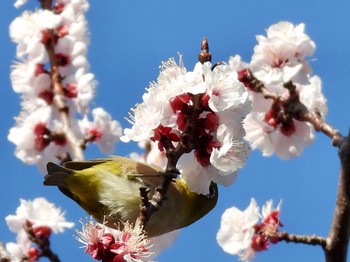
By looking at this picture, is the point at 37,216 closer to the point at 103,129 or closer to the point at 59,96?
the point at 59,96

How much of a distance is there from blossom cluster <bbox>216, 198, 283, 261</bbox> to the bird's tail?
1.22 m

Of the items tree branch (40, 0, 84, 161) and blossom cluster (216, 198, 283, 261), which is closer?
blossom cluster (216, 198, 283, 261)

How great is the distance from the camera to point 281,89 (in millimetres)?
4840

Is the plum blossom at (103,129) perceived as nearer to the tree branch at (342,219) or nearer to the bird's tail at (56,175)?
the bird's tail at (56,175)

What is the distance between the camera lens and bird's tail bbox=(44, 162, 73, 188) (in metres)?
3.48

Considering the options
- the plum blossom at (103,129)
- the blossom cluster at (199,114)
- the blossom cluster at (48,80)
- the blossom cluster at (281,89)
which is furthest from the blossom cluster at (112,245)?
the plum blossom at (103,129)

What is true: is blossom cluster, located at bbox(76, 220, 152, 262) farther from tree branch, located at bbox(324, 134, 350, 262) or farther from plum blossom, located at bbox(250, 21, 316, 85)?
plum blossom, located at bbox(250, 21, 316, 85)

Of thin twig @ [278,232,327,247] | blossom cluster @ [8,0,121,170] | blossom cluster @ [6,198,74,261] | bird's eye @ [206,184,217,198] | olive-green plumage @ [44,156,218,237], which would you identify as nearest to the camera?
thin twig @ [278,232,327,247]

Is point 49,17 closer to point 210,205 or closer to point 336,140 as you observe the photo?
point 210,205

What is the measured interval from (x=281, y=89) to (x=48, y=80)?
7.47 ft

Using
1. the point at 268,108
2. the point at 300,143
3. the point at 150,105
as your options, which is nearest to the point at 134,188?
the point at 150,105

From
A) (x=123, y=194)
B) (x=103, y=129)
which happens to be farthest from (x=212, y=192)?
(x=103, y=129)

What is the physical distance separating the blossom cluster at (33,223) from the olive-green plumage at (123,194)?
1986mm

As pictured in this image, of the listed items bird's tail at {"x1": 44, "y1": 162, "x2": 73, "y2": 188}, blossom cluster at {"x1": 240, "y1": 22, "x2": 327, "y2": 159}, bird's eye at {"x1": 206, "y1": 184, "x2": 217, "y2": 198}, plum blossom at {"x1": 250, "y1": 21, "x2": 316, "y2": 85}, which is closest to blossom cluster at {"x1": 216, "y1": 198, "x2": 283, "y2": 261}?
bird's eye at {"x1": 206, "y1": 184, "x2": 217, "y2": 198}
